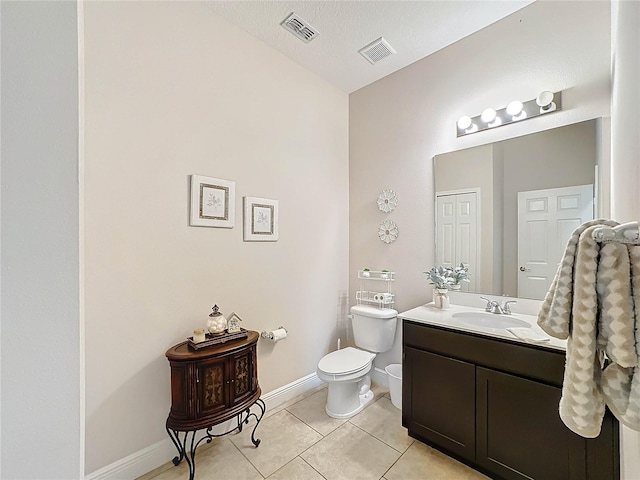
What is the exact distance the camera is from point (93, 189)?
1431mm

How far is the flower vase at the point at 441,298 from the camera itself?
1990mm

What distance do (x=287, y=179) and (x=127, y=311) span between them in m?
1.49

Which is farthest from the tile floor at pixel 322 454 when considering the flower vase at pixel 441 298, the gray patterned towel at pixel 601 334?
the gray patterned towel at pixel 601 334

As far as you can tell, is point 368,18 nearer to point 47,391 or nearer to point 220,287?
point 220,287

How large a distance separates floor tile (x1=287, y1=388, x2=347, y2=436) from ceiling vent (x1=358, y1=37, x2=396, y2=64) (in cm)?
297

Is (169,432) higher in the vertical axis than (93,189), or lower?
lower

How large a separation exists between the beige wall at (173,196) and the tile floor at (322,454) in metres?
0.33

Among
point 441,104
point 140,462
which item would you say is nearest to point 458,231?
point 441,104

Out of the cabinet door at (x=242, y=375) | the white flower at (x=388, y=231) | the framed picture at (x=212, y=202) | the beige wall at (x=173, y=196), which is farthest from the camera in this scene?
the white flower at (x=388, y=231)

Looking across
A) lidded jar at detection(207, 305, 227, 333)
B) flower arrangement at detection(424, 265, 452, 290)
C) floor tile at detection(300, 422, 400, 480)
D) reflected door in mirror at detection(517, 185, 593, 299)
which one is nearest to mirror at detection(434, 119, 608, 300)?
reflected door in mirror at detection(517, 185, 593, 299)

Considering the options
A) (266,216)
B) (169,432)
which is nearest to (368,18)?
(266,216)

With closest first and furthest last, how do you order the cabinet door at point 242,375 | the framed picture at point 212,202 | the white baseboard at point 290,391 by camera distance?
the cabinet door at point 242,375 < the framed picture at point 212,202 < the white baseboard at point 290,391

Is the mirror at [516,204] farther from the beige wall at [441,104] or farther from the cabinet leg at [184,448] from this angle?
the cabinet leg at [184,448]

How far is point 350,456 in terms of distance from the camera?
5.61 ft
